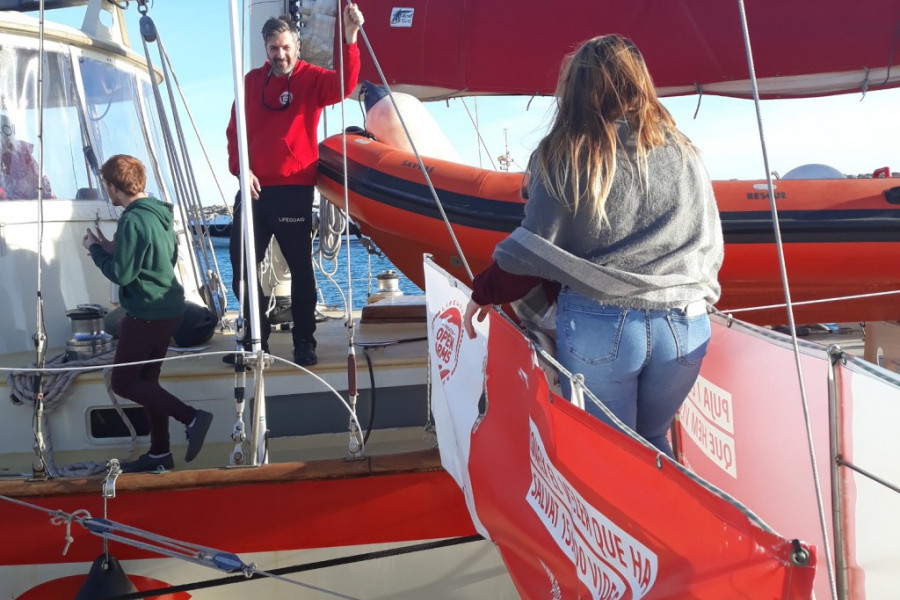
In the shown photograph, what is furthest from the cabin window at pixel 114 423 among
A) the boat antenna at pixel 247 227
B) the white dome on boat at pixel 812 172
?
the white dome on boat at pixel 812 172

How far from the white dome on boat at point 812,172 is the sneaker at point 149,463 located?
336 cm

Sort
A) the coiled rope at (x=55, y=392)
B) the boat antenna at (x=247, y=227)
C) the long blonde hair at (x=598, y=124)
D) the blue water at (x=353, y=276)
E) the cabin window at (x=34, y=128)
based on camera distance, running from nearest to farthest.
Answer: the long blonde hair at (x=598, y=124), the boat antenna at (x=247, y=227), the coiled rope at (x=55, y=392), the cabin window at (x=34, y=128), the blue water at (x=353, y=276)

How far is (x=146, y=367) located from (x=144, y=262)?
0.46m

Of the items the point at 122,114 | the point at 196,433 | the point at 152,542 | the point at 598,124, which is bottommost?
the point at 152,542

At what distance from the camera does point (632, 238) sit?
1.74 m

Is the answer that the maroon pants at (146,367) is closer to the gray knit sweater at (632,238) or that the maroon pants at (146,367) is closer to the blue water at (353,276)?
the gray knit sweater at (632,238)

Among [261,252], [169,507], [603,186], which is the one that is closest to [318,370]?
[261,252]

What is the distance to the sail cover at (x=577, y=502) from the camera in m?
1.09

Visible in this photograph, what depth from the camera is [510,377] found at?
193 cm

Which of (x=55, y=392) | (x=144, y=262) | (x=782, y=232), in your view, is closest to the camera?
(x=144, y=262)

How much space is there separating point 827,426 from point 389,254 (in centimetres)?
295

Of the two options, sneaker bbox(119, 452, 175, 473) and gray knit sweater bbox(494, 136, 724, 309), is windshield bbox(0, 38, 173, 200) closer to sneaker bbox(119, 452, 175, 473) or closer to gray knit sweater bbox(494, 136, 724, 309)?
sneaker bbox(119, 452, 175, 473)

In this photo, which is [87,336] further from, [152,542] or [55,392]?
[152,542]

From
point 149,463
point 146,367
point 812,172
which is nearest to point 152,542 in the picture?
point 149,463
